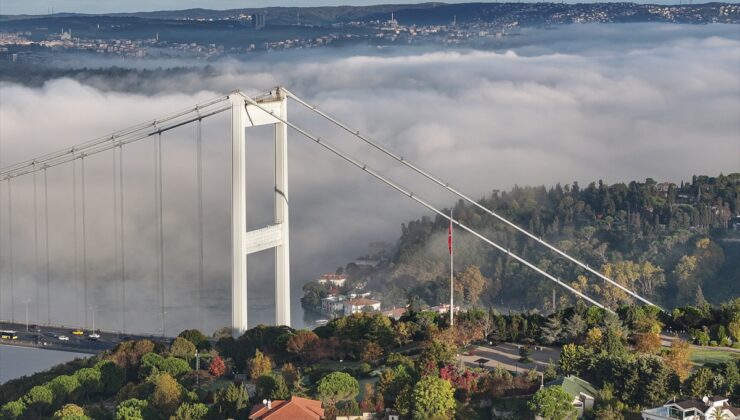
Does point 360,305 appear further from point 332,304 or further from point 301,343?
point 301,343

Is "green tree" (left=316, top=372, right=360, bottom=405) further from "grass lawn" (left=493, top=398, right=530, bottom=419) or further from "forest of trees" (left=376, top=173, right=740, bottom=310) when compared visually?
"forest of trees" (left=376, top=173, right=740, bottom=310)

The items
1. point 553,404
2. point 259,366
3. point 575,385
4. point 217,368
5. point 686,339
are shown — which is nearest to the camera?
point 553,404

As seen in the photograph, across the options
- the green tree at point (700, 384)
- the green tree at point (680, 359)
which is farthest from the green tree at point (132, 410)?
the green tree at point (700, 384)

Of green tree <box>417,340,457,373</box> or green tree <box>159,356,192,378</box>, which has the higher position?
green tree <box>417,340,457,373</box>

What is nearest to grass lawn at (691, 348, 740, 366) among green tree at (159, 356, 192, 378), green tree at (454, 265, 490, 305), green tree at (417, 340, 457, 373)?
green tree at (417, 340, 457, 373)

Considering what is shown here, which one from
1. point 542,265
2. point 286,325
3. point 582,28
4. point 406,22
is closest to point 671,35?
point 582,28

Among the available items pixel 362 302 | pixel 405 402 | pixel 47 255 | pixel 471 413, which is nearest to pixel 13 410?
pixel 405 402

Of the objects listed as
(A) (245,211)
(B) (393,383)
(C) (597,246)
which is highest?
(A) (245,211)

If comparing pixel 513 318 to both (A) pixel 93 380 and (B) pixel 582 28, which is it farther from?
(B) pixel 582 28
